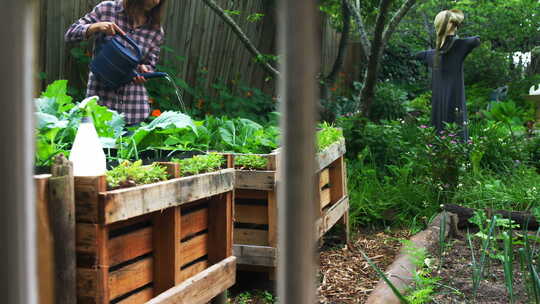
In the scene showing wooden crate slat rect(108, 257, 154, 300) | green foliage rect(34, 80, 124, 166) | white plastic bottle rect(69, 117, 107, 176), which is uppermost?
green foliage rect(34, 80, 124, 166)

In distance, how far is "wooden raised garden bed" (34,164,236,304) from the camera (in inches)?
73.8

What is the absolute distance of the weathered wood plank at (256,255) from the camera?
304 cm

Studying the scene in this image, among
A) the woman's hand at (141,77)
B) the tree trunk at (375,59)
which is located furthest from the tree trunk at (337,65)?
the woman's hand at (141,77)

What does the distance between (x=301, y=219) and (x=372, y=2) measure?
6.95m

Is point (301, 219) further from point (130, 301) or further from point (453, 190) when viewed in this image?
point (453, 190)

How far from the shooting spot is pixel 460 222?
161 inches

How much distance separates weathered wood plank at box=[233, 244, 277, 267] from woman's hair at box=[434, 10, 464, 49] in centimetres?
496

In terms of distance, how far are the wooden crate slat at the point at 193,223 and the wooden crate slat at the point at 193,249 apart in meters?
0.03

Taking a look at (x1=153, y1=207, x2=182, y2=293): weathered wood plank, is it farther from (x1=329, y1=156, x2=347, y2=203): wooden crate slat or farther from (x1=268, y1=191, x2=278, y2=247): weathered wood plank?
(x1=329, y1=156, x2=347, y2=203): wooden crate slat

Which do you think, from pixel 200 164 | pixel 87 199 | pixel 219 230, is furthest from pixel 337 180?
pixel 87 199

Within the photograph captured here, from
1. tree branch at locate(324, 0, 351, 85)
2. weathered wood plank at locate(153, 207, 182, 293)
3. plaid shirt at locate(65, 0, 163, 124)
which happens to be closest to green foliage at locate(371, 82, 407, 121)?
tree branch at locate(324, 0, 351, 85)

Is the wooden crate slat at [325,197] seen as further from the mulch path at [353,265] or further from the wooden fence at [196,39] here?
the wooden fence at [196,39]

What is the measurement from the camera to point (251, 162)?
123 inches

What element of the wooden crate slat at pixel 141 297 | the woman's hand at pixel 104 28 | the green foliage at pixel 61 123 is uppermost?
the woman's hand at pixel 104 28
